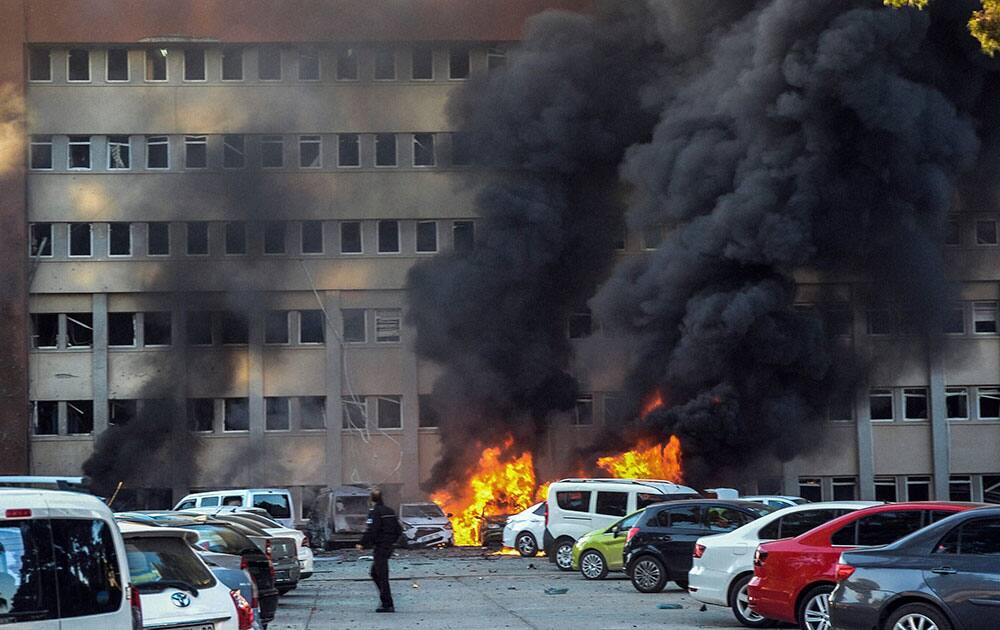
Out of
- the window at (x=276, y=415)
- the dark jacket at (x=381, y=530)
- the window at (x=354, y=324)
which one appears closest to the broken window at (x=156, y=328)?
Answer: the window at (x=276, y=415)

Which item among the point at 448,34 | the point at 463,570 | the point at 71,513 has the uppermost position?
the point at 448,34

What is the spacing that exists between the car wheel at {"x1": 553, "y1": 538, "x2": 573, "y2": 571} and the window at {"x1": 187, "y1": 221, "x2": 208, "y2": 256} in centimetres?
2414

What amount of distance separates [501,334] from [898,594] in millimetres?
33564

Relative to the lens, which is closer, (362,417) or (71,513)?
(71,513)

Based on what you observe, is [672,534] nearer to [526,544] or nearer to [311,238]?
[526,544]

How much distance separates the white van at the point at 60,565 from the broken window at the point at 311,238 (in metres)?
39.7

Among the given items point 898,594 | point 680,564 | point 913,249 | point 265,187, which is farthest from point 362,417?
point 898,594

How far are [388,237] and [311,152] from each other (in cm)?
405

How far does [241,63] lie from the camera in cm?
4731

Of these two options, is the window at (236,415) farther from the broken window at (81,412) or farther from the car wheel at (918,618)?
the car wheel at (918,618)

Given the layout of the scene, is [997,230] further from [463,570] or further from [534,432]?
[463,570]

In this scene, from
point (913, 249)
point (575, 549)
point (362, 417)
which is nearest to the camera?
point (575, 549)

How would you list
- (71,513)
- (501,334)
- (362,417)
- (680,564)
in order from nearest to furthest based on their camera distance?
1. (71,513)
2. (680,564)
3. (501,334)
4. (362,417)

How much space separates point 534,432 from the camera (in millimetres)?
45000
